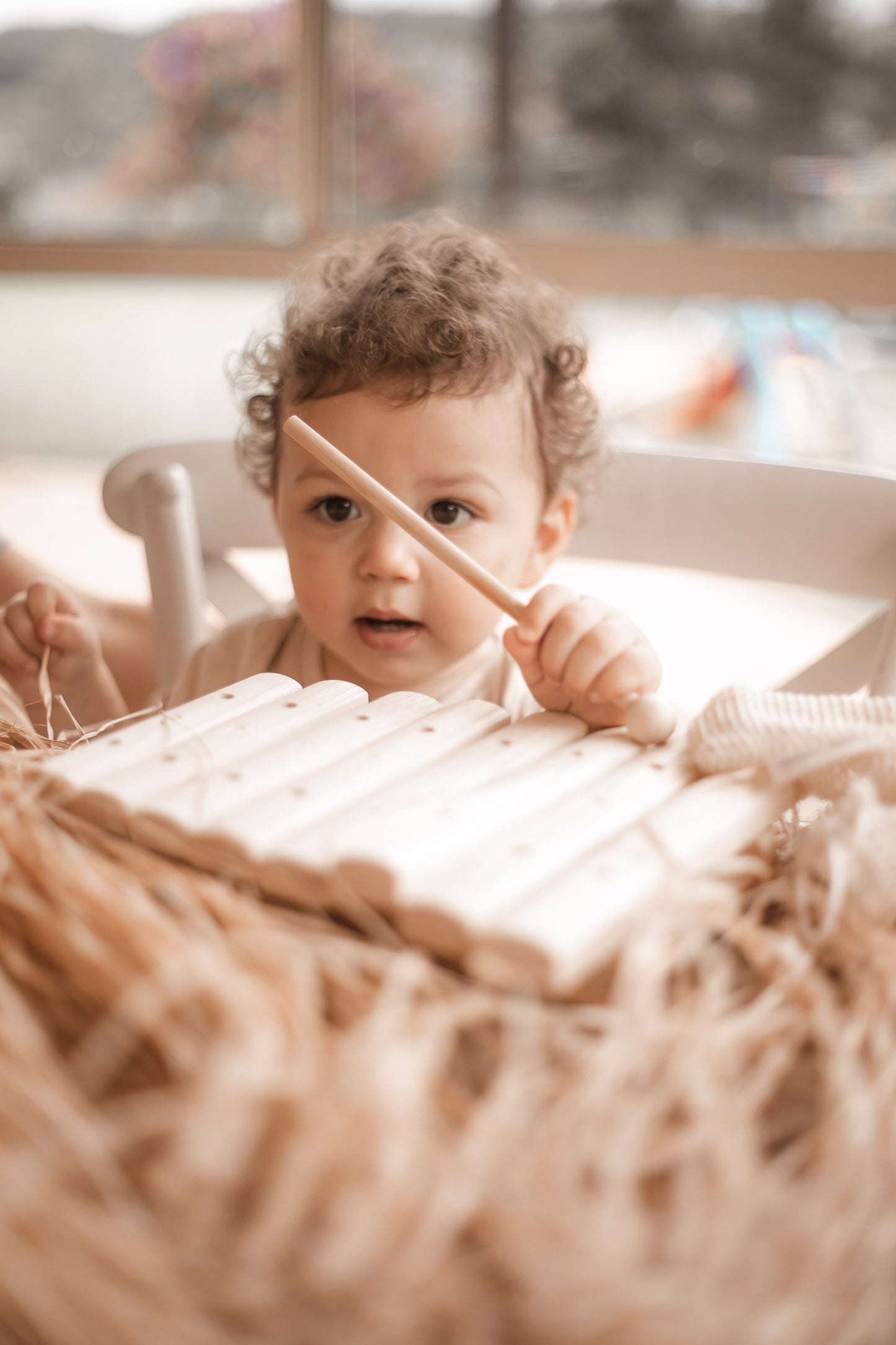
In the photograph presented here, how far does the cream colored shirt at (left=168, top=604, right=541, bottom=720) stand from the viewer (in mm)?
899

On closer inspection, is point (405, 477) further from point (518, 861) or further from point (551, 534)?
point (518, 861)

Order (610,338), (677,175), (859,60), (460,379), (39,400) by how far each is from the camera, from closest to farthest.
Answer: (460,379)
(859,60)
(677,175)
(610,338)
(39,400)

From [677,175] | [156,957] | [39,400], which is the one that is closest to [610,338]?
[677,175]

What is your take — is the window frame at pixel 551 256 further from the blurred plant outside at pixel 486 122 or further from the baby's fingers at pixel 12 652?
the baby's fingers at pixel 12 652

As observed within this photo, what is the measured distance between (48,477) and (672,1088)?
2708 mm

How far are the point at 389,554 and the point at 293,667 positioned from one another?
0.21 metres

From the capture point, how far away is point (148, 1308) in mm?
300

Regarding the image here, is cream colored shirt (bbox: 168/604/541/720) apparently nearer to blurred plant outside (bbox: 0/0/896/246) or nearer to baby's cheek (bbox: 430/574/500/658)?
baby's cheek (bbox: 430/574/500/658)

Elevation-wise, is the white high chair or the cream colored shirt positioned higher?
the white high chair

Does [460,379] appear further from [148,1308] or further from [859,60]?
[859,60]

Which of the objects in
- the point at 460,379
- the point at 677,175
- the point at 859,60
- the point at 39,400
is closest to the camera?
the point at 460,379

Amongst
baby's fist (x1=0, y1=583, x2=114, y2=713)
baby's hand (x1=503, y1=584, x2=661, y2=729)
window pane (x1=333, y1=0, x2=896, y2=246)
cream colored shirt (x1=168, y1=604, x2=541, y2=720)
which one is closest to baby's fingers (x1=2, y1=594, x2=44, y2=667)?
baby's fist (x1=0, y1=583, x2=114, y2=713)

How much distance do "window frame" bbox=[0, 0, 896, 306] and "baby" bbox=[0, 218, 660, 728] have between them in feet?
1.69

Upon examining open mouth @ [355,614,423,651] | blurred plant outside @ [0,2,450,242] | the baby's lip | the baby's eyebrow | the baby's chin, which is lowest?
the baby's chin
